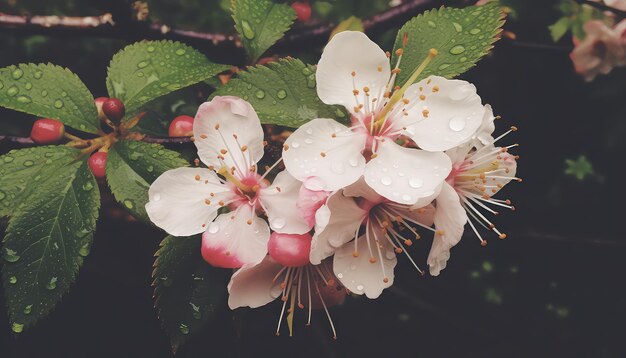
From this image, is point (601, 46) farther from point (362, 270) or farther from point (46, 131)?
point (46, 131)

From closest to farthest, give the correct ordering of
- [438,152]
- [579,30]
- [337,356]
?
[438,152] → [579,30] → [337,356]

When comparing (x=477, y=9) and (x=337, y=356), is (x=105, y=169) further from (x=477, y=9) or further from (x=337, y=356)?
(x=337, y=356)

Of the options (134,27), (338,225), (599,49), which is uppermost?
(134,27)

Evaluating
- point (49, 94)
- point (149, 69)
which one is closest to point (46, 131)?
point (49, 94)

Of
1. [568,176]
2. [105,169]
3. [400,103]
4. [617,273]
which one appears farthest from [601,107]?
[105,169]

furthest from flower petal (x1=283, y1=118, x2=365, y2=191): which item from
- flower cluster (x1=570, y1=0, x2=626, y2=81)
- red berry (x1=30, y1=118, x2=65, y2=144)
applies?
flower cluster (x1=570, y1=0, x2=626, y2=81)

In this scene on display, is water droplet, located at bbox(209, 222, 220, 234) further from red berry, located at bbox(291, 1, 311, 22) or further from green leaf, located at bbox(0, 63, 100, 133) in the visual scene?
red berry, located at bbox(291, 1, 311, 22)

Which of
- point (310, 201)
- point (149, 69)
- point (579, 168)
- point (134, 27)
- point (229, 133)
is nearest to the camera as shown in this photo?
point (310, 201)
